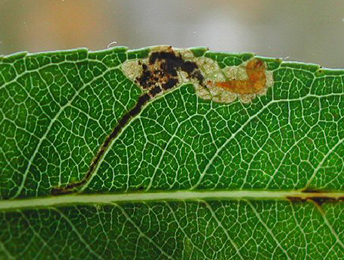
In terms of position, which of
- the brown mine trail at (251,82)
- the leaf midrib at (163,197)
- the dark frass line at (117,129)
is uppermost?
the brown mine trail at (251,82)

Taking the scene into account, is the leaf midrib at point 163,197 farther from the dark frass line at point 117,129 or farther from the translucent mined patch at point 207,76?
the translucent mined patch at point 207,76

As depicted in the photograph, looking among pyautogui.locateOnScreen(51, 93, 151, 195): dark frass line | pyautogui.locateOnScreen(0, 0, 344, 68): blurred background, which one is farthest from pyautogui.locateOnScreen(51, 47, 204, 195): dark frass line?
pyautogui.locateOnScreen(0, 0, 344, 68): blurred background

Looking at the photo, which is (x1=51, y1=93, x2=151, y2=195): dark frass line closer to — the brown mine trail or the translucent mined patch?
the translucent mined patch

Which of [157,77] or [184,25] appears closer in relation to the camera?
[157,77]

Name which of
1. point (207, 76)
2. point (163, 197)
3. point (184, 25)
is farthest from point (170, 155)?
point (184, 25)

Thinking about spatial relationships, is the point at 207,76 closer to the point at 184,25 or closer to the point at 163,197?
the point at 163,197

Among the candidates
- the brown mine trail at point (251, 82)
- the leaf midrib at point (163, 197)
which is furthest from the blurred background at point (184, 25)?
the leaf midrib at point (163, 197)
